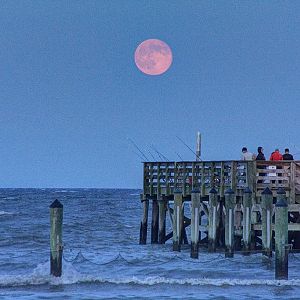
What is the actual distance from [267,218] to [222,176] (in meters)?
3.90

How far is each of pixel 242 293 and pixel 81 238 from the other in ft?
82.3

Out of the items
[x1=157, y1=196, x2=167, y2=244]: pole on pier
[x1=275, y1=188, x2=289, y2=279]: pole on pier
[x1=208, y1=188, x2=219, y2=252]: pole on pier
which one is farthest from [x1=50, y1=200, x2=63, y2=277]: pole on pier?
[x1=157, y1=196, x2=167, y2=244]: pole on pier

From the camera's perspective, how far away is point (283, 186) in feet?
88.5

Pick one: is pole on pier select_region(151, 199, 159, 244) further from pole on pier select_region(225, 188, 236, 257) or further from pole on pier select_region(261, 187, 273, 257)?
pole on pier select_region(261, 187, 273, 257)

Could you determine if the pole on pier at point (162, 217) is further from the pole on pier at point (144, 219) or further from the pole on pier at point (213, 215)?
the pole on pier at point (213, 215)

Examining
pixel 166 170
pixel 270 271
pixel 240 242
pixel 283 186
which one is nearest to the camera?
pixel 270 271

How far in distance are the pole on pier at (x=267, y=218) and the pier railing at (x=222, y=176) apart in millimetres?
2219

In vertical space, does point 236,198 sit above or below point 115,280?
above

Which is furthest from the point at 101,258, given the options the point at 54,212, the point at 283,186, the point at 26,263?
the point at 54,212

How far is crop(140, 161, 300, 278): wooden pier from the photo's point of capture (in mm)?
26031

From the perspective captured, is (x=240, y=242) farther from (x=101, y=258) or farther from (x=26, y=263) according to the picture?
(x=26, y=263)

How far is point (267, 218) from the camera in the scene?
24812 millimetres

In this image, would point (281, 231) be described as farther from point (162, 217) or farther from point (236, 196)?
point (162, 217)

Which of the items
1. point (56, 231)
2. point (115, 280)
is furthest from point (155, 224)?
point (56, 231)
